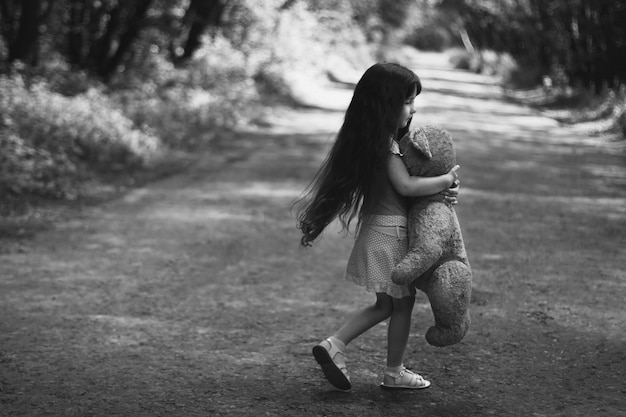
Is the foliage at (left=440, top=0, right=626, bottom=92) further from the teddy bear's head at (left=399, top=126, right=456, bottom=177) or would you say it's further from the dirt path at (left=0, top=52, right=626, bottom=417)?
the teddy bear's head at (left=399, top=126, right=456, bottom=177)

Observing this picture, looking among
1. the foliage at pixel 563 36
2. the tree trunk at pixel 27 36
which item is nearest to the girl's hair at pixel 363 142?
the tree trunk at pixel 27 36

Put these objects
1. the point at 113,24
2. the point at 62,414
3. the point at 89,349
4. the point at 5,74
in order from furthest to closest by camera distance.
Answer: the point at 113,24
the point at 5,74
the point at 89,349
the point at 62,414

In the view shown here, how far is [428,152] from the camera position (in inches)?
163

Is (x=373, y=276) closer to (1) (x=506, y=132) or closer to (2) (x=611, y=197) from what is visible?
(2) (x=611, y=197)

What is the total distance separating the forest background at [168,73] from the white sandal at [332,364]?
17.9ft

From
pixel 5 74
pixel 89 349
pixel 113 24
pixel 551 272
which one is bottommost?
pixel 89 349

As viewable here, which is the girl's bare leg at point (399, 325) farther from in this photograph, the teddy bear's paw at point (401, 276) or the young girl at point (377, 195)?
the teddy bear's paw at point (401, 276)

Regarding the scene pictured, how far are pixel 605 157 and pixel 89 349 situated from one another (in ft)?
41.8

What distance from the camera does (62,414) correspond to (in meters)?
4.01

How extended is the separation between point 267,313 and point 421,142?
2.28 metres

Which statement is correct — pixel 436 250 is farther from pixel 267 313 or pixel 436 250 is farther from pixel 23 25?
pixel 23 25

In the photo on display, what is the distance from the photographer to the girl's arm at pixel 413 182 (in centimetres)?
415

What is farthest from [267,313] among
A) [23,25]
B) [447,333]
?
[23,25]

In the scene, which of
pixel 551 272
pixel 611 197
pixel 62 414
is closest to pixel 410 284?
pixel 62 414
